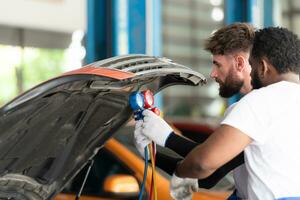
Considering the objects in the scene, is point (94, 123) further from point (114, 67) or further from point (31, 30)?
point (31, 30)

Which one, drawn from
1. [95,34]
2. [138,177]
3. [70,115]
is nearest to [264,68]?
[70,115]

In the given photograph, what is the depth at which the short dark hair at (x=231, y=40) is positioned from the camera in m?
3.35

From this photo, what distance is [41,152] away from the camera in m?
2.99

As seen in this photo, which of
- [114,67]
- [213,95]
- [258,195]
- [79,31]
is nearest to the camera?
[114,67]

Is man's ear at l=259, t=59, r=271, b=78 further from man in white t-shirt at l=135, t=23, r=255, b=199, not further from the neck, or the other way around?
man in white t-shirt at l=135, t=23, r=255, b=199

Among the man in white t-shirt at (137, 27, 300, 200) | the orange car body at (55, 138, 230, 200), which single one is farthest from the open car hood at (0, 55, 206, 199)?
the orange car body at (55, 138, 230, 200)

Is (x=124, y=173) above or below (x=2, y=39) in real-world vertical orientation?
below

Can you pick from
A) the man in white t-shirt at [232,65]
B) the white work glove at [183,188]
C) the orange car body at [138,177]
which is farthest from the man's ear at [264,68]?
the orange car body at [138,177]

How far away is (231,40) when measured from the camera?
3367 millimetres

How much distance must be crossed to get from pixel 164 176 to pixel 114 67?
2501mm

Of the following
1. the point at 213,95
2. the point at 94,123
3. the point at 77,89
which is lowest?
the point at 213,95

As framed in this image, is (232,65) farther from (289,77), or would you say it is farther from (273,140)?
(273,140)

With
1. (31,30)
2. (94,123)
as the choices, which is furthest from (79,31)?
(94,123)

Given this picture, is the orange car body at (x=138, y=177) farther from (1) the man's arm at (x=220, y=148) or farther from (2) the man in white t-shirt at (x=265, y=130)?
(1) the man's arm at (x=220, y=148)
